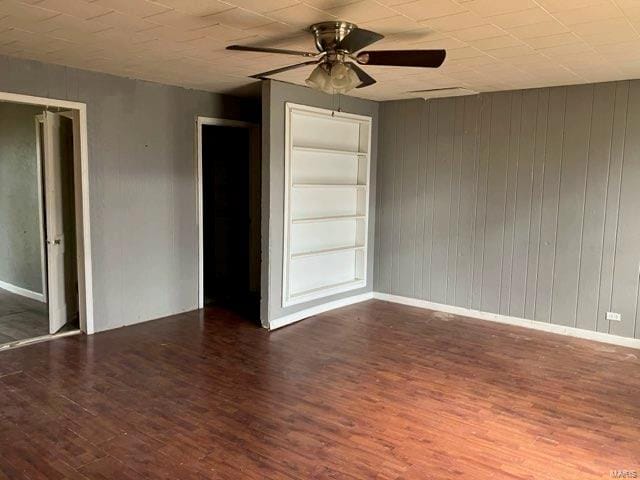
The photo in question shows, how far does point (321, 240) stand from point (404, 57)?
325cm

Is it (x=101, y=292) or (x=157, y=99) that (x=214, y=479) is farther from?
(x=157, y=99)

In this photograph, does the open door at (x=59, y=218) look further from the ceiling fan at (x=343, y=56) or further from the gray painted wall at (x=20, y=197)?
the ceiling fan at (x=343, y=56)

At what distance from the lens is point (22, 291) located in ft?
21.1

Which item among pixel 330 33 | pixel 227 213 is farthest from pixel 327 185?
pixel 330 33

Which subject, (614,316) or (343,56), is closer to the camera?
(343,56)

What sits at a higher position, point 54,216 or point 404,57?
point 404,57

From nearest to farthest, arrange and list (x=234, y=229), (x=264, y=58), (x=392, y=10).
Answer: (x=392, y=10)
(x=264, y=58)
(x=234, y=229)

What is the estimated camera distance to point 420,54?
299 centimetres

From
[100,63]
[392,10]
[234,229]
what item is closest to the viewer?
[392,10]

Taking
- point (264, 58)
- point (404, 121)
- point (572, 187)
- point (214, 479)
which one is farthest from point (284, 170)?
point (214, 479)

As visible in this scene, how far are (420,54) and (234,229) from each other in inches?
186

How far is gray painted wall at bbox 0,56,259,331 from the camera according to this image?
15.7 feet

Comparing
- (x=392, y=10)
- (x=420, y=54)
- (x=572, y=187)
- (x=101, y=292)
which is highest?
(x=392, y=10)

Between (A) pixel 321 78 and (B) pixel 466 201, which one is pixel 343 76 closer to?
(A) pixel 321 78
